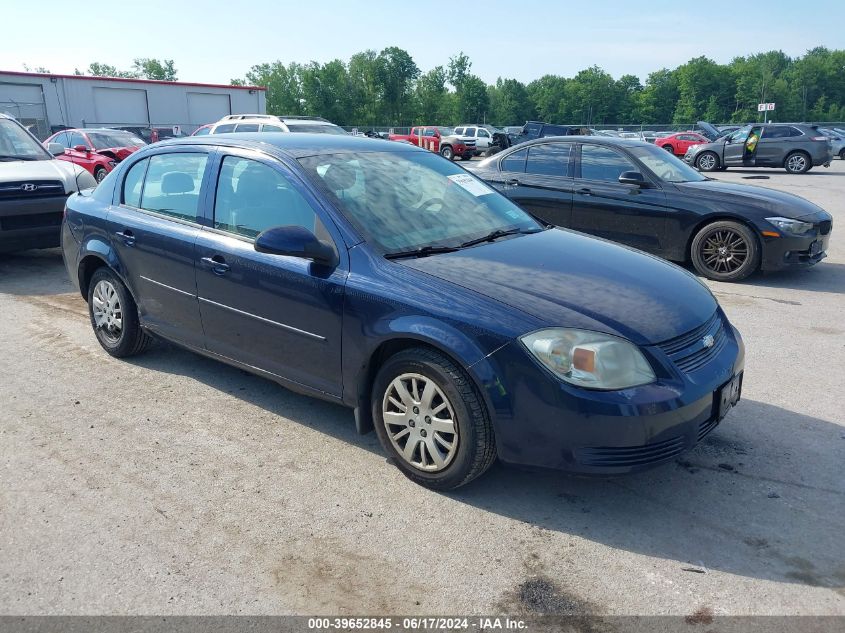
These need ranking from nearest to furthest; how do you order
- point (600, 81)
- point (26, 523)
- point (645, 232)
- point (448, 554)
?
point (448, 554) → point (26, 523) → point (645, 232) → point (600, 81)

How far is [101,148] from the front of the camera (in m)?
17.6

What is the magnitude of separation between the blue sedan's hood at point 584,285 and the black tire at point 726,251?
409 cm

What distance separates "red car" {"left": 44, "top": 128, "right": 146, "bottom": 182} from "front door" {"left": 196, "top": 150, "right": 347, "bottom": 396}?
550 inches

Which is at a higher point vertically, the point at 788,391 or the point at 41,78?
the point at 41,78

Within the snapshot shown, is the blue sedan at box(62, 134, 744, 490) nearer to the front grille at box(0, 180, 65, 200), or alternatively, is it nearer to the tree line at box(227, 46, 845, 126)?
the front grille at box(0, 180, 65, 200)

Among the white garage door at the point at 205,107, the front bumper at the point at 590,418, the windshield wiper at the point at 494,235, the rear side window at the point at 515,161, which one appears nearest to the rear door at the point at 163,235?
the windshield wiper at the point at 494,235

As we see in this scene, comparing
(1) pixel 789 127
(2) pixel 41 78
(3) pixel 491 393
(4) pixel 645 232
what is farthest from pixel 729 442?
(2) pixel 41 78

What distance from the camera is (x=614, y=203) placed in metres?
8.12

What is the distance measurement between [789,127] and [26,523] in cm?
2692

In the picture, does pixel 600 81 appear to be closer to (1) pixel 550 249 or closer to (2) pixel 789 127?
(2) pixel 789 127

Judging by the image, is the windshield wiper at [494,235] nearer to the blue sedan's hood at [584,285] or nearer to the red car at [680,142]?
the blue sedan's hood at [584,285]

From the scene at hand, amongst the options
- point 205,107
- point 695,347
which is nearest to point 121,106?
point 205,107

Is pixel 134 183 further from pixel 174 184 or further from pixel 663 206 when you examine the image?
pixel 663 206

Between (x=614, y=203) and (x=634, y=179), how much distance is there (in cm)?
37
